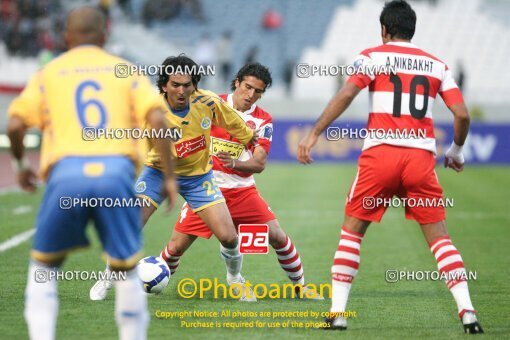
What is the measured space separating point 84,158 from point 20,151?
51 centimetres

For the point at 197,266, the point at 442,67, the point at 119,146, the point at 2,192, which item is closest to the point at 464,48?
the point at 2,192

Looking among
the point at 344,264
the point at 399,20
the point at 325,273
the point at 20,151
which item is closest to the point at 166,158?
the point at 20,151

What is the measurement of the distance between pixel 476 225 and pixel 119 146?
10.5 metres

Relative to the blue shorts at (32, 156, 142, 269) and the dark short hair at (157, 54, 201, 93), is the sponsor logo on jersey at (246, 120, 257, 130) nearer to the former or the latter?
the dark short hair at (157, 54, 201, 93)

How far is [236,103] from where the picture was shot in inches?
355

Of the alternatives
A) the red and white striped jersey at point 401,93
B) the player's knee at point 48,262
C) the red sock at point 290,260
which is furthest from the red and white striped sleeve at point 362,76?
the player's knee at point 48,262

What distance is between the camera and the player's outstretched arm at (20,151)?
554 cm

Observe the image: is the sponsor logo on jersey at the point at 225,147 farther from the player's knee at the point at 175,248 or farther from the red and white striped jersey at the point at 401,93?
the red and white striped jersey at the point at 401,93

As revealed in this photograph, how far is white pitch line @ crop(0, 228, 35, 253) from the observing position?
463 inches

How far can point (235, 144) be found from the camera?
9008 mm

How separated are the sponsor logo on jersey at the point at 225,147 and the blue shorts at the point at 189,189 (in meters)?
0.59

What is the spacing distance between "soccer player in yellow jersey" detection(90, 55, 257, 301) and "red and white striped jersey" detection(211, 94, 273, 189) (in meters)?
0.51

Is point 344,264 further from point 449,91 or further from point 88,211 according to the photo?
point 88,211

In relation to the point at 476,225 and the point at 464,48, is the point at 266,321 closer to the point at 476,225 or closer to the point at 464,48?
the point at 476,225
